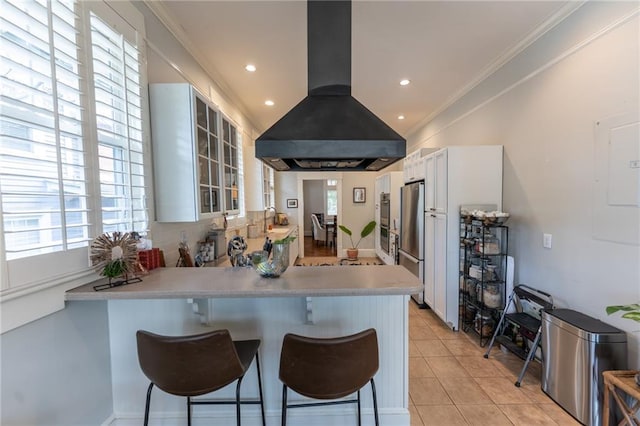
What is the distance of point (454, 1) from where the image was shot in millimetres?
2094

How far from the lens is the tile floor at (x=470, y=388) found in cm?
194

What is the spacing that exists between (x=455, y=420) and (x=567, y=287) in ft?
4.56

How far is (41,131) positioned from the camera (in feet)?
3.92

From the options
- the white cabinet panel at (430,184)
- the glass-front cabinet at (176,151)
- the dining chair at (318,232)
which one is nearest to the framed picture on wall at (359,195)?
the dining chair at (318,232)

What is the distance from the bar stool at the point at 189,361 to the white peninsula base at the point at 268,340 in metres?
0.49

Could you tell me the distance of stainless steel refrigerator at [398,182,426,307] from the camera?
3.75 meters

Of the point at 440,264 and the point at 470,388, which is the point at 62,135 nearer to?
the point at 470,388

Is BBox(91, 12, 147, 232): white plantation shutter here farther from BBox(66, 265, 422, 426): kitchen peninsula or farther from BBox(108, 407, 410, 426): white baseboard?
BBox(108, 407, 410, 426): white baseboard

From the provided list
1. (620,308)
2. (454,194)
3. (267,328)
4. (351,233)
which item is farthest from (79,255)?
(351,233)

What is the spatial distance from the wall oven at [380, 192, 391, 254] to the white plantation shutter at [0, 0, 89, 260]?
4.99m

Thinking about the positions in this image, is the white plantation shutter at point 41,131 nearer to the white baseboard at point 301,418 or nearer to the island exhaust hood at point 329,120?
the island exhaust hood at point 329,120

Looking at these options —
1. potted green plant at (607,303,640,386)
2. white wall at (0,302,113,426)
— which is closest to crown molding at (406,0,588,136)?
potted green plant at (607,303,640,386)

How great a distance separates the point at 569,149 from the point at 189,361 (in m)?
3.01

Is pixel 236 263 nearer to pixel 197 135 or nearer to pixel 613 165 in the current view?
pixel 197 135
